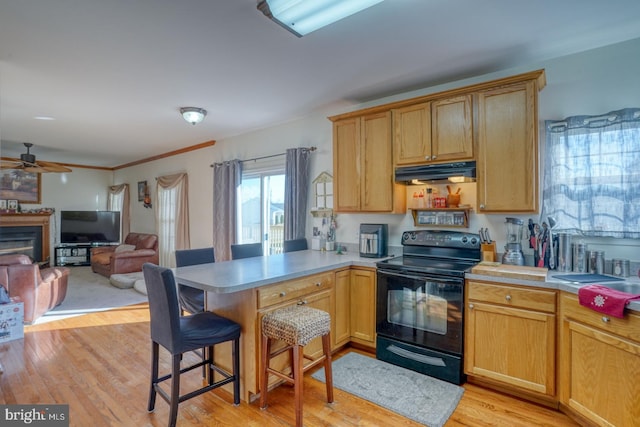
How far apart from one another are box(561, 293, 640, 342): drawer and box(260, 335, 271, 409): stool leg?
1957 millimetres

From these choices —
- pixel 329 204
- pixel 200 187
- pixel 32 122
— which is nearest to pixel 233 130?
pixel 200 187

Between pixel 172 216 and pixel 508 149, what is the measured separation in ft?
20.2

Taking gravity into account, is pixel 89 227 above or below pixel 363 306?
above

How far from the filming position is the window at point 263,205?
4582 mm

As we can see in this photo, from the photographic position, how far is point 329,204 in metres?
3.81

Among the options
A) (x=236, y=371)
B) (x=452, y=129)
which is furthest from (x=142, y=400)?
(x=452, y=129)

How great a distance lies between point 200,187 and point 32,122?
2.42 metres

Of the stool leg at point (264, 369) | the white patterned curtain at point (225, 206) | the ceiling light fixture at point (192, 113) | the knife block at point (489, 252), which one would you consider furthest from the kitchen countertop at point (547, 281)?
the white patterned curtain at point (225, 206)

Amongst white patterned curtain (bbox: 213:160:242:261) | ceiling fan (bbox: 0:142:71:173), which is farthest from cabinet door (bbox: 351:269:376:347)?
ceiling fan (bbox: 0:142:71:173)

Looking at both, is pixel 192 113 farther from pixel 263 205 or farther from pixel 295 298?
pixel 295 298

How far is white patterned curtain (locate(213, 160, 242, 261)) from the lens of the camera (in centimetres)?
491

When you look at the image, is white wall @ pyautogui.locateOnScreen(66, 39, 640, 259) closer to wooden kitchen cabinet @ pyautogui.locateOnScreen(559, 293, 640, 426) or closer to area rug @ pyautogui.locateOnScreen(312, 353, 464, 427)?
wooden kitchen cabinet @ pyautogui.locateOnScreen(559, 293, 640, 426)

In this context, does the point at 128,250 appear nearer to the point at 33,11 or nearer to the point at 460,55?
the point at 33,11

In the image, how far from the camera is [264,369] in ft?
6.88
